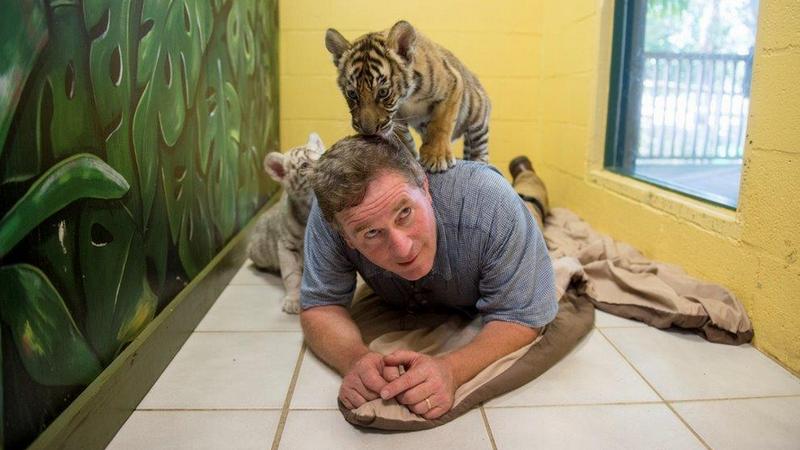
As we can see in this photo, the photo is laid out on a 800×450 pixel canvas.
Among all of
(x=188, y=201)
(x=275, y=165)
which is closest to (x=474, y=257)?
(x=188, y=201)

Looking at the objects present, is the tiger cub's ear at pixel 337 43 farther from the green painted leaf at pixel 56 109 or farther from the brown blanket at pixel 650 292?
the brown blanket at pixel 650 292

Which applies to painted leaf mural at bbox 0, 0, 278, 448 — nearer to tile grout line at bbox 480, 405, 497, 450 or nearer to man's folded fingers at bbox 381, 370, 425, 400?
man's folded fingers at bbox 381, 370, 425, 400

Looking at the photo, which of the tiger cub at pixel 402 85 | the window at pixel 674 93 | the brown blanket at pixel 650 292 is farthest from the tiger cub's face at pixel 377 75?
the window at pixel 674 93

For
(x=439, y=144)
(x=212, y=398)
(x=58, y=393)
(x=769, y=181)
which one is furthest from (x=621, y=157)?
(x=58, y=393)

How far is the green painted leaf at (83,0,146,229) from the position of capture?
62.8 inches

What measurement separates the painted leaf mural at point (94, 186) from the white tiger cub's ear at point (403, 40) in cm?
80

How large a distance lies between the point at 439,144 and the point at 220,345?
111 cm

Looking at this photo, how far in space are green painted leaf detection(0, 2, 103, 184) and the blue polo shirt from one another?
753 mm

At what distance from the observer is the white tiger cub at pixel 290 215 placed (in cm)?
285

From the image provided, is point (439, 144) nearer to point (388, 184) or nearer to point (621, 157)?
point (388, 184)

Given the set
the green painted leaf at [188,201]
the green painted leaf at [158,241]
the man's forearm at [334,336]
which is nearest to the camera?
the man's forearm at [334,336]

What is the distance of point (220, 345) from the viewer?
2281 mm

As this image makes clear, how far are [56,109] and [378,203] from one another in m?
0.80

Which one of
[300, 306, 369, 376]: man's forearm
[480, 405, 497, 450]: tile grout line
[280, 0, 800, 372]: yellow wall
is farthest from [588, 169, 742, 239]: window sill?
[300, 306, 369, 376]: man's forearm
